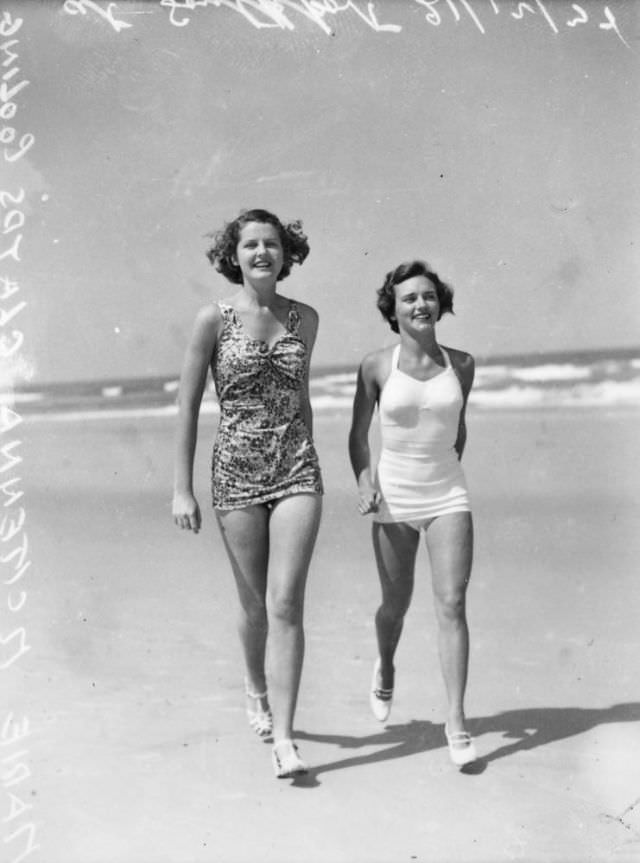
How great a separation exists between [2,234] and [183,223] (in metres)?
1.65

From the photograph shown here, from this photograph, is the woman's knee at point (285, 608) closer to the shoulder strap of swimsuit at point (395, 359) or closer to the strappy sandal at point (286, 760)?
the strappy sandal at point (286, 760)

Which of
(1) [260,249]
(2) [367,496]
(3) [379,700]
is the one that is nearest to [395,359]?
(2) [367,496]

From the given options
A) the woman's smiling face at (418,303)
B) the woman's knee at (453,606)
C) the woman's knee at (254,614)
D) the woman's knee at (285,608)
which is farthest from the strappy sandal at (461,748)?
the woman's smiling face at (418,303)

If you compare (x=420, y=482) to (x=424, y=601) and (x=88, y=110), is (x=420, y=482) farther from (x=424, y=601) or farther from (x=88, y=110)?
(x=88, y=110)

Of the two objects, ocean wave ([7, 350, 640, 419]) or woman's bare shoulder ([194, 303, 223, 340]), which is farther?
ocean wave ([7, 350, 640, 419])

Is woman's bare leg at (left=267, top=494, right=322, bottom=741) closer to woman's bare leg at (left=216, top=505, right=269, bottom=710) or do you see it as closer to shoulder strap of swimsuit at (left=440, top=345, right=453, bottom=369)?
woman's bare leg at (left=216, top=505, right=269, bottom=710)

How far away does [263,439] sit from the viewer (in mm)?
4051

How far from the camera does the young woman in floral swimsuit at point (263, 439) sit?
3.98 m

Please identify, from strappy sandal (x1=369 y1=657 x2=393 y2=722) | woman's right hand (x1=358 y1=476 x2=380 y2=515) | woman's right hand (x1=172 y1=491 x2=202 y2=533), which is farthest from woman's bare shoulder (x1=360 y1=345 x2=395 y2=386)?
strappy sandal (x1=369 y1=657 x2=393 y2=722)

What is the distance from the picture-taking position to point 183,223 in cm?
594

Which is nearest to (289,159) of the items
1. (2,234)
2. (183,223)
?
(183,223)

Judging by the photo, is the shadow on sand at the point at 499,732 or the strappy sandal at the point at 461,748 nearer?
the strappy sandal at the point at 461,748

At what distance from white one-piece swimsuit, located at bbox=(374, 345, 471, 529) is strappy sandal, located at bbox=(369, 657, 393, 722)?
2.23 ft

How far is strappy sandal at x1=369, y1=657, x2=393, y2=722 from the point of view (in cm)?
444
